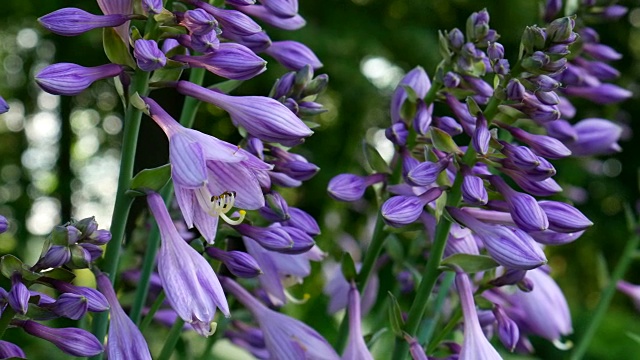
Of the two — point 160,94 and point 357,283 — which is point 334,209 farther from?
point 357,283

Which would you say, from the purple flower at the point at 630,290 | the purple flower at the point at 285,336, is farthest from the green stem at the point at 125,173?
the purple flower at the point at 630,290

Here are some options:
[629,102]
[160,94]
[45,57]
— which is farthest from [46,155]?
[629,102]

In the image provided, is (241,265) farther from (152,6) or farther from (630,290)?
(630,290)

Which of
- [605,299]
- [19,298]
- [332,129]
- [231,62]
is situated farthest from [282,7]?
[332,129]

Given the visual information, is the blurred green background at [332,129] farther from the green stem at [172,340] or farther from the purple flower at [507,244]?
the purple flower at [507,244]

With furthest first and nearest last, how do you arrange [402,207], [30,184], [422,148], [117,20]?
1. [30,184]
2. [422,148]
3. [402,207]
4. [117,20]
